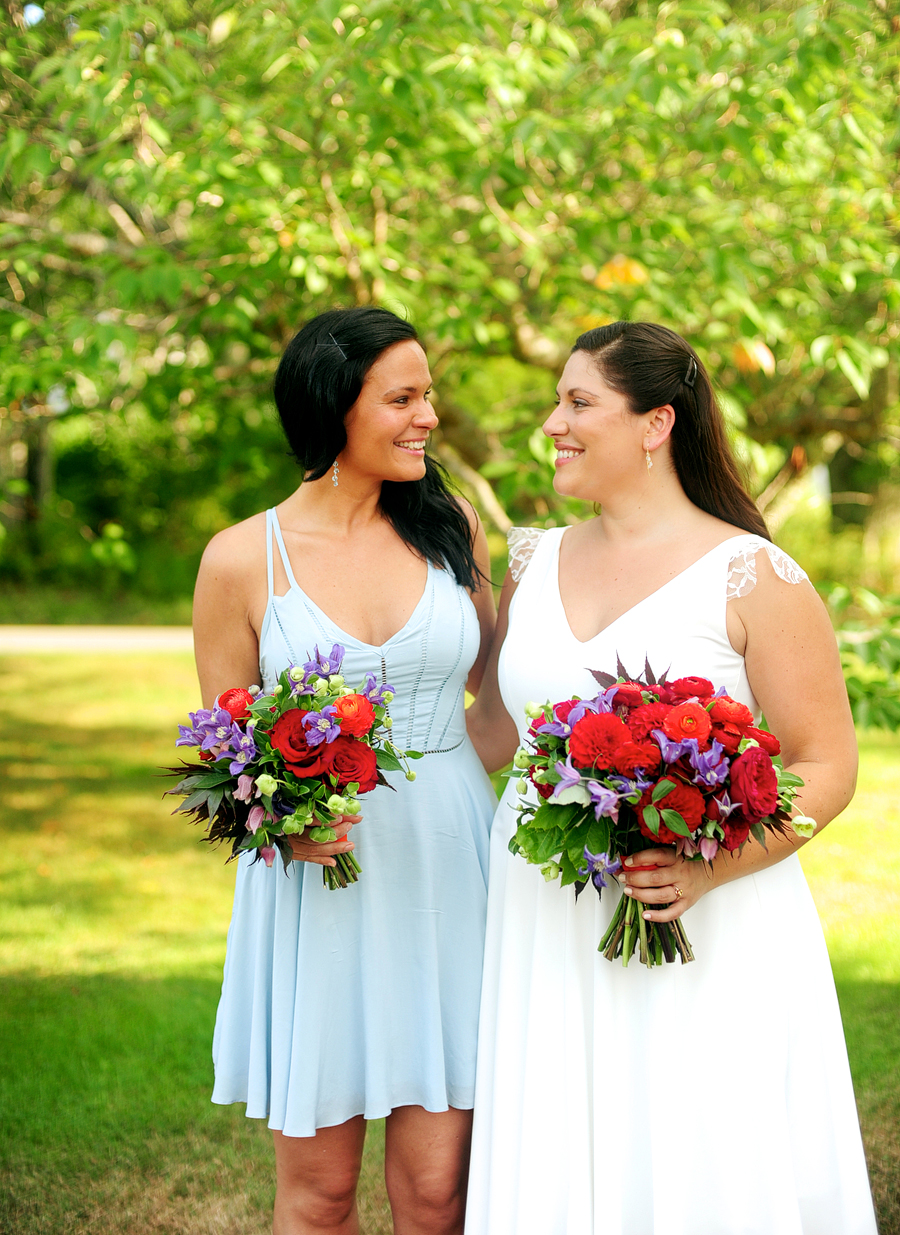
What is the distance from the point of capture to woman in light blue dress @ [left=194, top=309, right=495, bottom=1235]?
8.86ft

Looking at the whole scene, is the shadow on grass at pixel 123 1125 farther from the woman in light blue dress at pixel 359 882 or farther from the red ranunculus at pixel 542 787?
the red ranunculus at pixel 542 787

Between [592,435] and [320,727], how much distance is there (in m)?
0.98

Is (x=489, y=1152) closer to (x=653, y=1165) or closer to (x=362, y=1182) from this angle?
(x=653, y=1165)

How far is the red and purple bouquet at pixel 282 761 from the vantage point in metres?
2.27

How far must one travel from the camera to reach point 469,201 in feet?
20.4

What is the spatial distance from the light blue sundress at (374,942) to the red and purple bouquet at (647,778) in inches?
25.2

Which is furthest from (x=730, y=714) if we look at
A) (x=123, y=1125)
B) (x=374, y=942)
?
(x=123, y=1125)

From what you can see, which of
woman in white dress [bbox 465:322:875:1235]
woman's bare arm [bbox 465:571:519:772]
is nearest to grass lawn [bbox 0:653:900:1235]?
woman in white dress [bbox 465:322:875:1235]

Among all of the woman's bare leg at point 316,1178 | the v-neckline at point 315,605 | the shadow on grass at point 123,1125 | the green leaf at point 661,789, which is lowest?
the shadow on grass at point 123,1125

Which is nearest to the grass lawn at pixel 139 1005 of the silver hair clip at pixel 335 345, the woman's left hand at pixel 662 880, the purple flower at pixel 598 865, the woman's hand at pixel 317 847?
the woman's hand at pixel 317 847

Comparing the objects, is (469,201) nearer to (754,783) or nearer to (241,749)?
(241,749)

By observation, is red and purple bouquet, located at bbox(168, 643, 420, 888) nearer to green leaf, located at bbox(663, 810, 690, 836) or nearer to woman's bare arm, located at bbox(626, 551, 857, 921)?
green leaf, located at bbox(663, 810, 690, 836)

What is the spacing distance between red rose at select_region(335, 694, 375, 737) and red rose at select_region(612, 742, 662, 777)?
0.56m

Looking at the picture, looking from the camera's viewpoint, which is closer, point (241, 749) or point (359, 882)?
point (241, 749)
